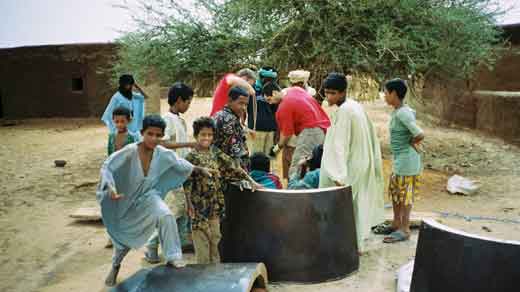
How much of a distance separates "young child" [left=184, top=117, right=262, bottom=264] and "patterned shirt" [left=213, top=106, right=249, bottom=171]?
18 cm

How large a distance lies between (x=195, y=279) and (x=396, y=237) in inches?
105

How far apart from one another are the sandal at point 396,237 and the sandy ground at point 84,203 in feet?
0.24

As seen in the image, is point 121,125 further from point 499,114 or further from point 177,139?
point 499,114

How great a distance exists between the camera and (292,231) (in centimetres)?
414

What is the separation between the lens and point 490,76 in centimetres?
1373

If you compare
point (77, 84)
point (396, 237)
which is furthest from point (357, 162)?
point (77, 84)

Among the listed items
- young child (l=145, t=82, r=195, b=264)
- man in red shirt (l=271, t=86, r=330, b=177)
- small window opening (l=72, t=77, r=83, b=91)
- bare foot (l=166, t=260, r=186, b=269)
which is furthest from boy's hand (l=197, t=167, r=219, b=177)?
small window opening (l=72, t=77, r=83, b=91)

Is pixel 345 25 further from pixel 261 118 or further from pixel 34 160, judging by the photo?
pixel 34 160

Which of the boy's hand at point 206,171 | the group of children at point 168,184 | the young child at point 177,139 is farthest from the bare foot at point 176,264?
the young child at point 177,139

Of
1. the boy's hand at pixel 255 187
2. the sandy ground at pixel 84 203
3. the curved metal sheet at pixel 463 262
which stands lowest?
the sandy ground at pixel 84 203

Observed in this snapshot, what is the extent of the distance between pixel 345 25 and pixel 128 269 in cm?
580

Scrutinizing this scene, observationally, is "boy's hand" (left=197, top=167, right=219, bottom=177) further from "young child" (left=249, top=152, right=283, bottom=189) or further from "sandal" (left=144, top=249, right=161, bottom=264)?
"sandal" (left=144, top=249, right=161, bottom=264)

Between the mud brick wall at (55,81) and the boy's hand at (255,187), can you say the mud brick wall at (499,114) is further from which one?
the mud brick wall at (55,81)

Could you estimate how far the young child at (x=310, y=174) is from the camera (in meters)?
4.84
